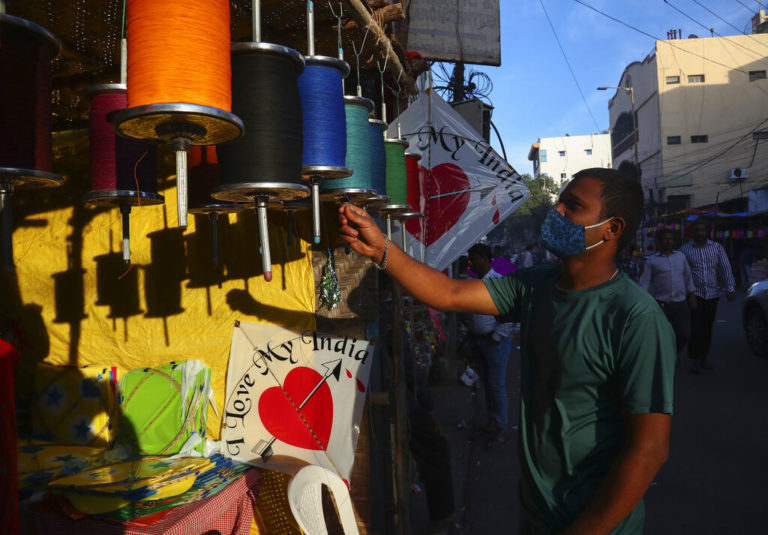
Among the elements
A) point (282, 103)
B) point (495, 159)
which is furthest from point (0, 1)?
point (495, 159)

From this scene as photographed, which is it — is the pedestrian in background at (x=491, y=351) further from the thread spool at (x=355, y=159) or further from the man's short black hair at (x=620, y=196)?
the man's short black hair at (x=620, y=196)

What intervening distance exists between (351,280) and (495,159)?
2.20m

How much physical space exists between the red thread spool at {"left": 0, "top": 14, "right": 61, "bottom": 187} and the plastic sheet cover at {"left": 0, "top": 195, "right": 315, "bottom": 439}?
6.06 feet

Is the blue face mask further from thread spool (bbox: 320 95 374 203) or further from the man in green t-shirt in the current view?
thread spool (bbox: 320 95 374 203)

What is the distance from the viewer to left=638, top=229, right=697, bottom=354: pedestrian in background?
290 inches

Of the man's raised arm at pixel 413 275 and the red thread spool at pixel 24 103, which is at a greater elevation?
the red thread spool at pixel 24 103

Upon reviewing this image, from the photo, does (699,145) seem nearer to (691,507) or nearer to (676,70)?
(676,70)

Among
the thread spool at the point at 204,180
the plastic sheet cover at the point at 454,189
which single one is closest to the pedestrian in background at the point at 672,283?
the plastic sheet cover at the point at 454,189

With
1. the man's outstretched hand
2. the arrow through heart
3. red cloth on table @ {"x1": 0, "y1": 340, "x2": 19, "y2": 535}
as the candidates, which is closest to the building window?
the arrow through heart

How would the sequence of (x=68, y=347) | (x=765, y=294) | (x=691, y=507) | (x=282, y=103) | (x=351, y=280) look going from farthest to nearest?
(x=765, y=294) → (x=691, y=507) → (x=68, y=347) → (x=351, y=280) → (x=282, y=103)

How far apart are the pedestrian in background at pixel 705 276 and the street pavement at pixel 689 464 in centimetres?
83

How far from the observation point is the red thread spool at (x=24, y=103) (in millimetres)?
1712

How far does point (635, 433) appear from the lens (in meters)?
1.76

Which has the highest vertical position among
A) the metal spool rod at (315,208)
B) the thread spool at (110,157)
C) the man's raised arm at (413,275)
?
the thread spool at (110,157)
